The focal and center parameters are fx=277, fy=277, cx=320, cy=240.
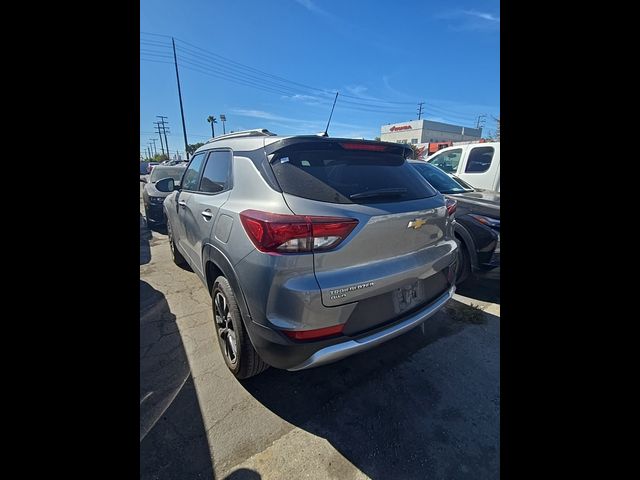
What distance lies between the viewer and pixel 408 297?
6.43 feet

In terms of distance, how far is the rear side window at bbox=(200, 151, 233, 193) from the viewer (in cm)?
238

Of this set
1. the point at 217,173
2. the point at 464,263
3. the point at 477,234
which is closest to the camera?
the point at 217,173

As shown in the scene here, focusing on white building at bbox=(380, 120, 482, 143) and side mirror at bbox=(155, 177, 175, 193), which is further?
white building at bbox=(380, 120, 482, 143)

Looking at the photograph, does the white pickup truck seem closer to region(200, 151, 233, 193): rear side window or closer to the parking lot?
the parking lot

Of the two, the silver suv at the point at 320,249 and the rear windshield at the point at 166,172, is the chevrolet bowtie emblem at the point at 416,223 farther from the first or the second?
the rear windshield at the point at 166,172

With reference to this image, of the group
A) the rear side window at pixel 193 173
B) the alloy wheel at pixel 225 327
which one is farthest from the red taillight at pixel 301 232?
the rear side window at pixel 193 173

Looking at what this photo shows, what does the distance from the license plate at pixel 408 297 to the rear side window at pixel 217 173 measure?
156cm

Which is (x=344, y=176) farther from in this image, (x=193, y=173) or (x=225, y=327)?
(x=193, y=173)

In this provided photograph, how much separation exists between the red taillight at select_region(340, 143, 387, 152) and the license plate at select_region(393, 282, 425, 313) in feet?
3.45

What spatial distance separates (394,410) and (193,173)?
3.42m

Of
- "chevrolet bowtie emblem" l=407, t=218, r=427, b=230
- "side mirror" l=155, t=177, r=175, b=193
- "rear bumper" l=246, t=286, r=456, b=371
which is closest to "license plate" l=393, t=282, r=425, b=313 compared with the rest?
"rear bumper" l=246, t=286, r=456, b=371

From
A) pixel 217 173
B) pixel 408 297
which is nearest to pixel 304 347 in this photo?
pixel 408 297

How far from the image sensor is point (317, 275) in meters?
1.57
